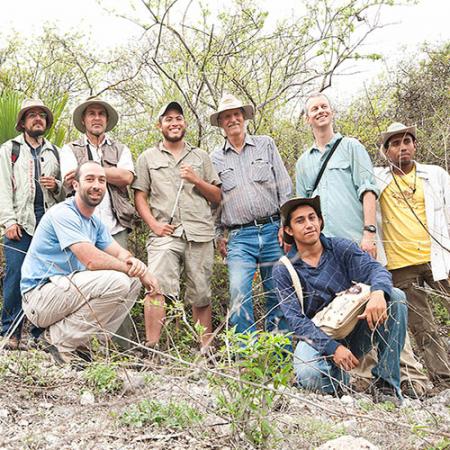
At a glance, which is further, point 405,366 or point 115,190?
point 115,190

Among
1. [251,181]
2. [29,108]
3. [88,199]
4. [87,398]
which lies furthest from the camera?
[29,108]

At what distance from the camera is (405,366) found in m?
4.70

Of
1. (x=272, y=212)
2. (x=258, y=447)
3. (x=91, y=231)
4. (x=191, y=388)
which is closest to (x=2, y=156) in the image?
(x=91, y=231)

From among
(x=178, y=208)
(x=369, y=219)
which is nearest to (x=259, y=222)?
(x=178, y=208)

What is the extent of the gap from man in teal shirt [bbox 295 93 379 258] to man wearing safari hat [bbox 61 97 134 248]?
1.48 meters

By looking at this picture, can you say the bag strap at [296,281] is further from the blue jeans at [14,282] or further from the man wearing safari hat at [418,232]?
the blue jeans at [14,282]

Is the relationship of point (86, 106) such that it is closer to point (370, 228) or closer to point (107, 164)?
point (107, 164)

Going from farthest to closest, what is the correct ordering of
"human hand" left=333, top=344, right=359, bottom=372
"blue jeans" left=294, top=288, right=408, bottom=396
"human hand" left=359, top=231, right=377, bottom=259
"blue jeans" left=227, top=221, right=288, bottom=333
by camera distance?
"blue jeans" left=227, top=221, right=288, bottom=333
"human hand" left=359, top=231, right=377, bottom=259
"blue jeans" left=294, top=288, right=408, bottom=396
"human hand" left=333, top=344, right=359, bottom=372

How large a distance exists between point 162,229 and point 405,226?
1910mm

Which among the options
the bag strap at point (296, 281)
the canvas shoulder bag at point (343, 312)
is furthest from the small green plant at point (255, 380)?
the bag strap at point (296, 281)

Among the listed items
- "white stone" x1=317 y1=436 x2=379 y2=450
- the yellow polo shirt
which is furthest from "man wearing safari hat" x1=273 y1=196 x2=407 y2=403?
"white stone" x1=317 y1=436 x2=379 y2=450

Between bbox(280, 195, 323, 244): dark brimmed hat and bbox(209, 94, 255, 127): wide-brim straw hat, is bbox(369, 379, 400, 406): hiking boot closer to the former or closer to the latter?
bbox(280, 195, 323, 244): dark brimmed hat

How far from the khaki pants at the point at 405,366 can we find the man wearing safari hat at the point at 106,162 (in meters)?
2.18

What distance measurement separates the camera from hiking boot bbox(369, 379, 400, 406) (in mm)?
4100
